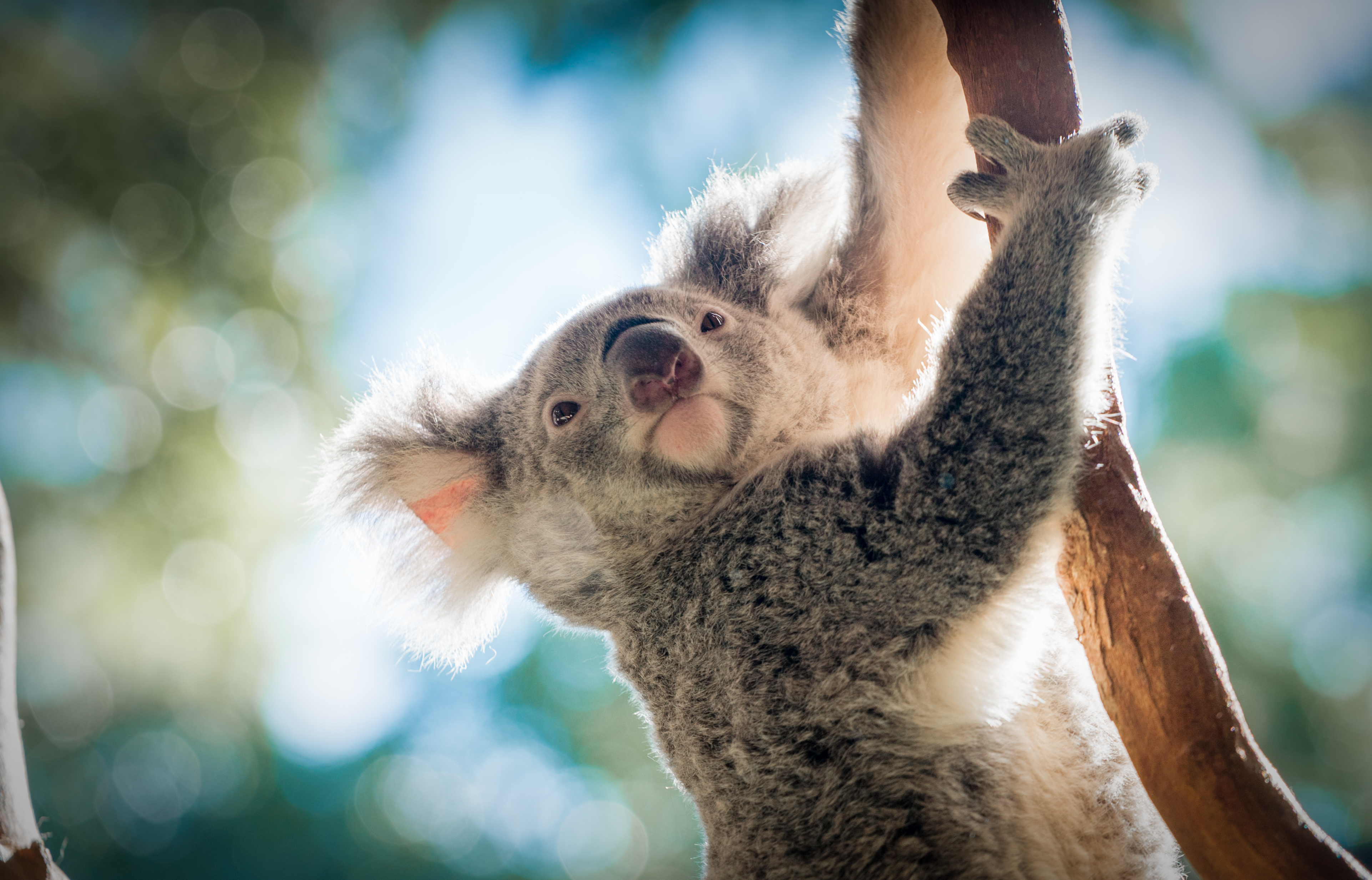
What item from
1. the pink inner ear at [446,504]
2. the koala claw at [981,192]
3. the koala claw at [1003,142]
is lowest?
the pink inner ear at [446,504]

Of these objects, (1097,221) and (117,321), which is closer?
(1097,221)

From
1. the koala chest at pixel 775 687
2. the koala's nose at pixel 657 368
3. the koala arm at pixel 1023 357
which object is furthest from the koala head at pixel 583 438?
the koala arm at pixel 1023 357

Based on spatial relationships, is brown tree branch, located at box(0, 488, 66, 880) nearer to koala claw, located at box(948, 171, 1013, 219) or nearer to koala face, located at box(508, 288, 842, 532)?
koala face, located at box(508, 288, 842, 532)

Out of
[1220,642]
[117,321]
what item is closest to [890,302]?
[1220,642]

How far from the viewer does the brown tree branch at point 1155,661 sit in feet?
4.50

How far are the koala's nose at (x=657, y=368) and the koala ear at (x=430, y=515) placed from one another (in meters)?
0.66

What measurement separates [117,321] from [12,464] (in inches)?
45.8

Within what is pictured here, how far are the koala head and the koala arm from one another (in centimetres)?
59

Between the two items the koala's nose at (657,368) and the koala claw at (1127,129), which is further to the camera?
the koala's nose at (657,368)

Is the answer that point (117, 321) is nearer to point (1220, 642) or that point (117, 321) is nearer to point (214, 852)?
point (214, 852)

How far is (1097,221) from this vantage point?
1.61 meters

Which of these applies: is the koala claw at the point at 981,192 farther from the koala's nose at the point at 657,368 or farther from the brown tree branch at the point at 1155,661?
the koala's nose at the point at 657,368

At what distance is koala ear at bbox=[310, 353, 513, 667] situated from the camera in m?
2.47

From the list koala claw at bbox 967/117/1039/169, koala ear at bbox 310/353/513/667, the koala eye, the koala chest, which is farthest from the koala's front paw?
koala ear at bbox 310/353/513/667
